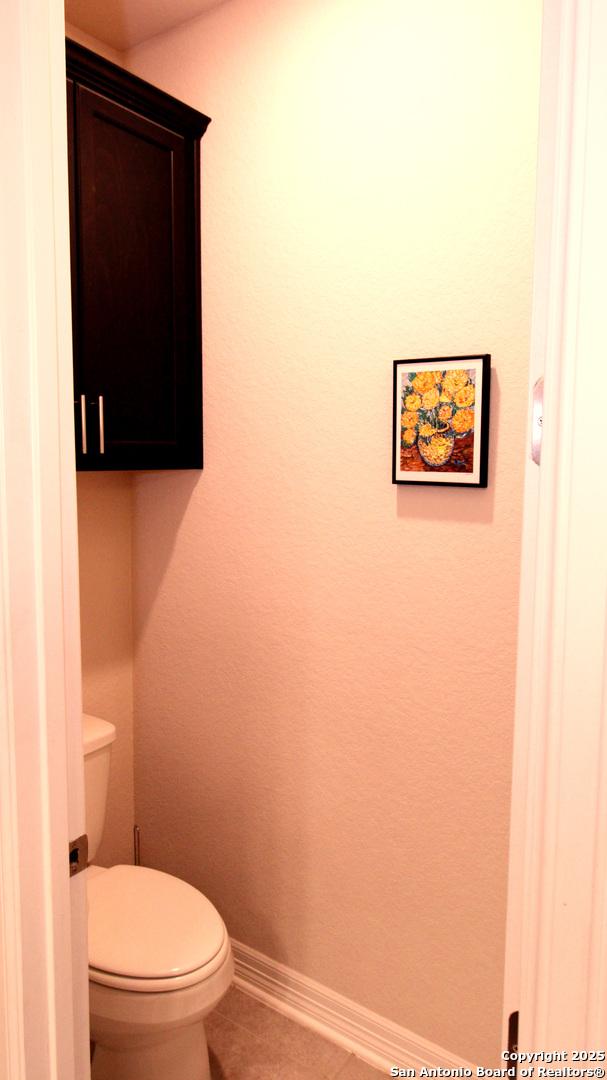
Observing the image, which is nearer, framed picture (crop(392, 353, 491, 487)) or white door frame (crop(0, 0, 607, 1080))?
white door frame (crop(0, 0, 607, 1080))

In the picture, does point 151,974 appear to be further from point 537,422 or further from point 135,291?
point 135,291

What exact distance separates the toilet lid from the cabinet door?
1.08 metres

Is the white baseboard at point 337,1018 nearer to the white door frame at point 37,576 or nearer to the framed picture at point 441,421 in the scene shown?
the white door frame at point 37,576

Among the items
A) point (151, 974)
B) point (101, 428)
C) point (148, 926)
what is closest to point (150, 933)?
point (148, 926)

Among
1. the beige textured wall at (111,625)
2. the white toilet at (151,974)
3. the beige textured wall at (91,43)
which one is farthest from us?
the beige textured wall at (111,625)

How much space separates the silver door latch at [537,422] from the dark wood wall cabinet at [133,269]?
4.64 feet

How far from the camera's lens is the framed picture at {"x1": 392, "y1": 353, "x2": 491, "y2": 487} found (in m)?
1.62

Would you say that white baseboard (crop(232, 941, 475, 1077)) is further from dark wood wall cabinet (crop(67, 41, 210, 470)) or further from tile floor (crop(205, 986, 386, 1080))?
dark wood wall cabinet (crop(67, 41, 210, 470))

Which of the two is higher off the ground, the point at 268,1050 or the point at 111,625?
the point at 111,625

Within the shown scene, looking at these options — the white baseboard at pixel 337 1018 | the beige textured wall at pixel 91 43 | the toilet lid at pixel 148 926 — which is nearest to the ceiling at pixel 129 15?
the beige textured wall at pixel 91 43

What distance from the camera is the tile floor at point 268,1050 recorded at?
1836mm

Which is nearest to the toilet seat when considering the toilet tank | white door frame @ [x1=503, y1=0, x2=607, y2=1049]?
the toilet tank

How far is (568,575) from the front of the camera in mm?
553

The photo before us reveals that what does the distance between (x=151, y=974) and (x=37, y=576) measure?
1105mm
